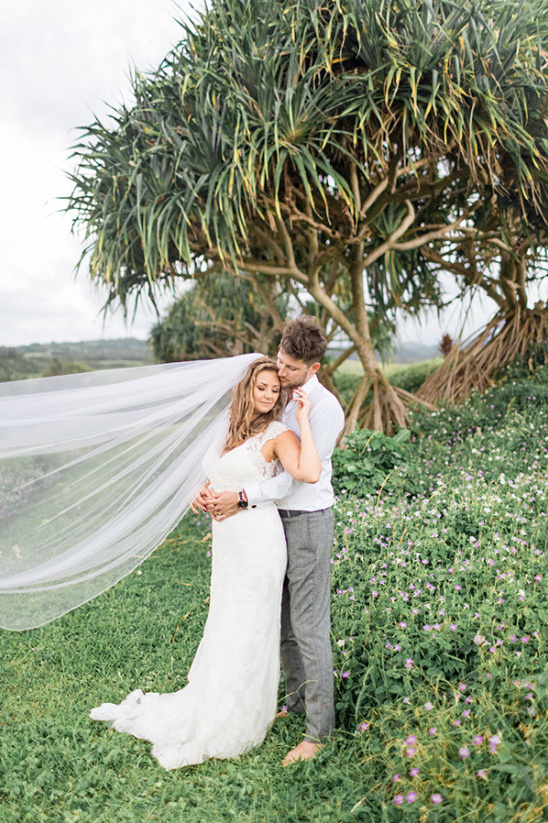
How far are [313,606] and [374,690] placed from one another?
44cm

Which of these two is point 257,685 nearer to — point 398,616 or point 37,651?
point 398,616

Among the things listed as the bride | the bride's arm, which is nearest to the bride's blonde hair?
the bride

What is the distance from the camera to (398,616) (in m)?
2.78

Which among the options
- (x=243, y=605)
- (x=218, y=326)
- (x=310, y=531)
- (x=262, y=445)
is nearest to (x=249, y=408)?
(x=262, y=445)

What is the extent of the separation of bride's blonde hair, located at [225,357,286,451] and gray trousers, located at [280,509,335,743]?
0.37m

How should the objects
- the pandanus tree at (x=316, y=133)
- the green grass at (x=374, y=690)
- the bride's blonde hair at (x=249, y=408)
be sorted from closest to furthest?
the green grass at (x=374, y=690) → the bride's blonde hair at (x=249, y=408) → the pandanus tree at (x=316, y=133)

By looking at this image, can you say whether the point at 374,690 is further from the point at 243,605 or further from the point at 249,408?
the point at 249,408

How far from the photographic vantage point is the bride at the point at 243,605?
243 centimetres

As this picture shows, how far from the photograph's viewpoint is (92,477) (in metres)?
2.84

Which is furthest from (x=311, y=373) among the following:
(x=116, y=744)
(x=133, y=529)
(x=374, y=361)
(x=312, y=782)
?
(x=374, y=361)

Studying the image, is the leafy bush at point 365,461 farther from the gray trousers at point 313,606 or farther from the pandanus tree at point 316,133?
the gray trousers at point 313,606

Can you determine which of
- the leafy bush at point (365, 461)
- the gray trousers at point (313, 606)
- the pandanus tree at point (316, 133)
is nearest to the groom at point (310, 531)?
the gray trousers at point (313, 606)

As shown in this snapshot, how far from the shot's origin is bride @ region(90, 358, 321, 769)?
7.97 feet

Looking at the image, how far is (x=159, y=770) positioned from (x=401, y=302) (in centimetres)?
702
